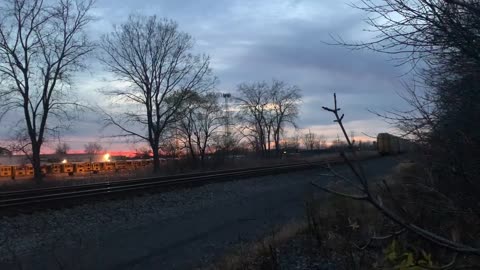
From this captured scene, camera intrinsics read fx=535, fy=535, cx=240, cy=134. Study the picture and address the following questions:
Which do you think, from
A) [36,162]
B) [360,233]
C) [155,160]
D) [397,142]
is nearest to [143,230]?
[360,233]

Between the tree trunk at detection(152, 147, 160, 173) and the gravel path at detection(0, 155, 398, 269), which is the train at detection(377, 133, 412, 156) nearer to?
the gravel path at detection(0, 155, 398, 269)

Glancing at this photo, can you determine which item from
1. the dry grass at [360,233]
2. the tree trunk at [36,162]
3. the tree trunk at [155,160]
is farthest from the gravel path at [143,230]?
the tree trunk at [155,160]

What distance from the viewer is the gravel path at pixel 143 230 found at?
42.6ft

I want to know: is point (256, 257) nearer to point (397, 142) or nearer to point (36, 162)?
point (397, 142)

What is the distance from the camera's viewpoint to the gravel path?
12984mm

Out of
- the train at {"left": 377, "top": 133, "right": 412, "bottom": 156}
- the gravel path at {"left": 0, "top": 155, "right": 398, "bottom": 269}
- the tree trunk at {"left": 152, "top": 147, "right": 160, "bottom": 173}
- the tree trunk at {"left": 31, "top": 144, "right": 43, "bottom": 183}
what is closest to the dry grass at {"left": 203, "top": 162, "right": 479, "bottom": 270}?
the train at {"left": 377, "top": 133, "right": 412, "bottom": 156}

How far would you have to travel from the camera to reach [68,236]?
15.6 meters

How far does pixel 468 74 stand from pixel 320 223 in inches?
368

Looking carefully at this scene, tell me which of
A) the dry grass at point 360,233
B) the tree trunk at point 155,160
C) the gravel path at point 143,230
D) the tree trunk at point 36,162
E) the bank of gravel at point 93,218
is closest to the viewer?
the dry grass at point 360,233

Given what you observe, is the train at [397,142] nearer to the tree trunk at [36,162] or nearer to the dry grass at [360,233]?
the dry grass at [360,233]

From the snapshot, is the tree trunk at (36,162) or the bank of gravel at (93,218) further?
the tree trunk at (36,162)

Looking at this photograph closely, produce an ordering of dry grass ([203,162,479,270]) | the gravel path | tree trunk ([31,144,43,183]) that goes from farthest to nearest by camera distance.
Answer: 1. tree trunk ([31,144,43,183])
2. the gravel path
3. dry grass ([203,162,479,270])

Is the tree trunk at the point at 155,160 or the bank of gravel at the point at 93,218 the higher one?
the tree trunk at the point at 155,160

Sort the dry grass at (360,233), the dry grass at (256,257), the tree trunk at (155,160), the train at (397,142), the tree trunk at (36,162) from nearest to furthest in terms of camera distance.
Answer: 1. the dry grass at (360,233)
2. the train at (397,142)
3. the dry grass at (256,257)
4. the tree trunk at (36,162)
5. the tree trunk at (155,160)
